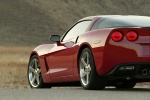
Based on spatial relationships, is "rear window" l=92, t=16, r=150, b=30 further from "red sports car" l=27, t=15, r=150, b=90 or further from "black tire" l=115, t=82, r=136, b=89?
"black tire" l=115, t=82, r=136, b=89

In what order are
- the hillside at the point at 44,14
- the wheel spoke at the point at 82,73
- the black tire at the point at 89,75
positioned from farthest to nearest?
the hillside at the point at 44,14 → the wheel spoke at the point at 82,73 → the black tire at the point at 89,75

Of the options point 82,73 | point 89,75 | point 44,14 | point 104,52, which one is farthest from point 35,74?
point 44,14

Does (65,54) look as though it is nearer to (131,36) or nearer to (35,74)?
(35,74)

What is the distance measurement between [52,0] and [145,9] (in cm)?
1508

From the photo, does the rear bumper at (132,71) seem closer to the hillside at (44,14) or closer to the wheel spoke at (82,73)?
the wheel spoke at (82,73)

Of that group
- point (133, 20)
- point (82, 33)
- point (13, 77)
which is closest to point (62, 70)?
point (82, 33)

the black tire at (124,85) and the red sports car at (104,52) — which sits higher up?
the red sports car at (104,52)

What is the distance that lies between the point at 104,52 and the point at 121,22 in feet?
3.09

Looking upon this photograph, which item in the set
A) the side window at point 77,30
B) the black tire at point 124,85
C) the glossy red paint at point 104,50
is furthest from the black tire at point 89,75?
the black tire at point 124,85

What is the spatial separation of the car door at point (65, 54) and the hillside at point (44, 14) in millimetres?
67062

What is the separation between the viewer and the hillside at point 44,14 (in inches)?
3253

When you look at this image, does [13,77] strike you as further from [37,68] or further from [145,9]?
[145,9]

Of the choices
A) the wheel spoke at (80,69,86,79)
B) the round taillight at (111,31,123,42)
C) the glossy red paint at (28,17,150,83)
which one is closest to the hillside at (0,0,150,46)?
the glossy red paint at (28,17,150,83)

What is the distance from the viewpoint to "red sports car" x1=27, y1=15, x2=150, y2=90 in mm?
10250
